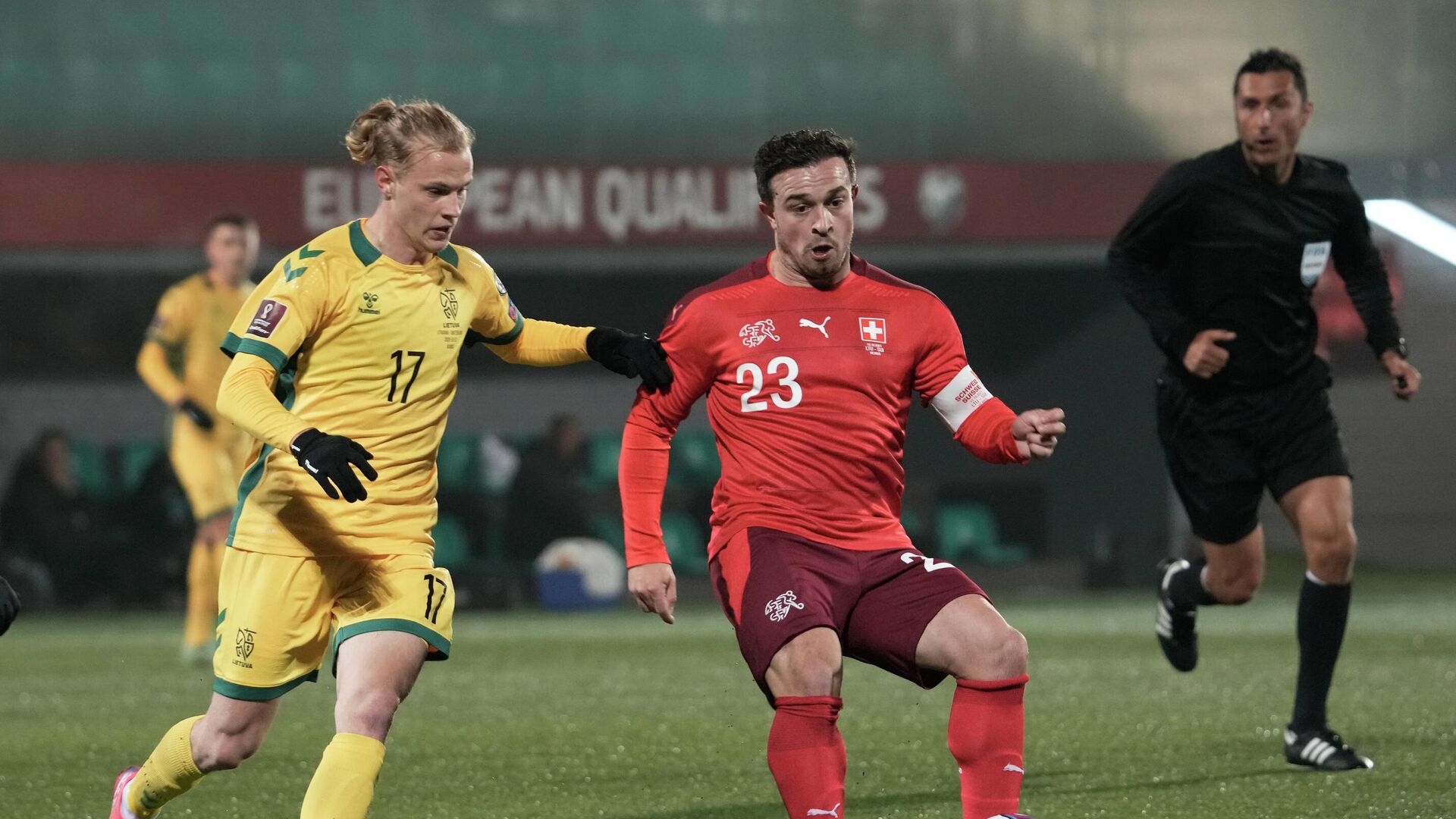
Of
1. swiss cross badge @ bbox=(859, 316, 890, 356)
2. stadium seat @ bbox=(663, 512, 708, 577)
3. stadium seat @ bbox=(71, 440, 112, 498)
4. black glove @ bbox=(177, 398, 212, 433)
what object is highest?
swiss cross badge @ bbox=(859, 316, 890, 356)

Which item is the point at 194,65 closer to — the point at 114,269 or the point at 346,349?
the point at 114,269

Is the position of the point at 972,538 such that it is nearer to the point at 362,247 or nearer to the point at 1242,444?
the point at 1242,444

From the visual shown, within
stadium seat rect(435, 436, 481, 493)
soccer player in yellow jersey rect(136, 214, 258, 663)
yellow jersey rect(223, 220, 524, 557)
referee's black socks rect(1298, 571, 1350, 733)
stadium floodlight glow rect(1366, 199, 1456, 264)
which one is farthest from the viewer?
stadium floodlight glow rect(1366, 199, 1456, 264)

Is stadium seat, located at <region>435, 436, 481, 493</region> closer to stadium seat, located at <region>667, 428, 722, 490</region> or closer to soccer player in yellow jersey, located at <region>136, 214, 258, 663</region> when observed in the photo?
stadium seat, located at <region>667, 428, 722, 490</region>

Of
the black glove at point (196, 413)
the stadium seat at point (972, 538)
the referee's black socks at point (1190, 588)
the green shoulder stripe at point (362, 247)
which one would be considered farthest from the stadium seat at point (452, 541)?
the green shoulder stripe at point (362, 247)

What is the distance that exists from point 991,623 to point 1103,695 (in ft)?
14.2

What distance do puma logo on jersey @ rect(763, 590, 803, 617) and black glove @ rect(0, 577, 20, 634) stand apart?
1.62m

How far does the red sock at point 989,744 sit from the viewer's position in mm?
4227

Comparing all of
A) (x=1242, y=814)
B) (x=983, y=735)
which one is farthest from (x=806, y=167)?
(x=1242, y=814)

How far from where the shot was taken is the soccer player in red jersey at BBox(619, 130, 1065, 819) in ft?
13.9

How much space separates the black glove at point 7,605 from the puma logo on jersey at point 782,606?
1622 mm

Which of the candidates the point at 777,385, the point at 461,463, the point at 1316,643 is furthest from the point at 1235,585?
the point at 461,463

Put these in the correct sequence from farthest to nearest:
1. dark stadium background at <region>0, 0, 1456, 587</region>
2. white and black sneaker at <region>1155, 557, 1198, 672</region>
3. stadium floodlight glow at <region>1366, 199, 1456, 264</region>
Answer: stadium floodlight glow at <region>1366, 199, 1456, 264</region>, dark stadium background at <region>0, 0, 1456, 587</region>, white and black sneaker at <region>1155, 557, 1198, 672</region>

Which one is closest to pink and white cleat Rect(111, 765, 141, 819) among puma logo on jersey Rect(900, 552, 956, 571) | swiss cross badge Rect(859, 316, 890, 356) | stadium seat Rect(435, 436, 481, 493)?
puma logo on jersey Rect(900, 552, 956, 571)
